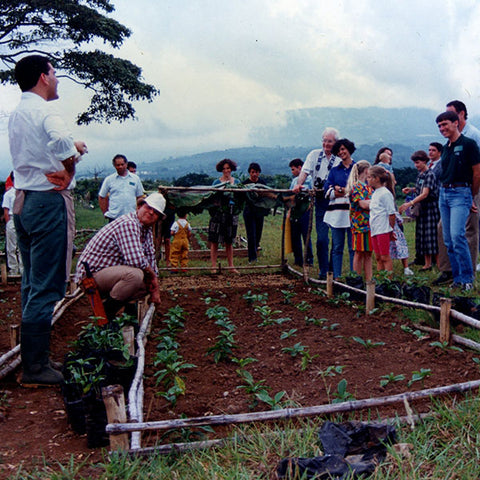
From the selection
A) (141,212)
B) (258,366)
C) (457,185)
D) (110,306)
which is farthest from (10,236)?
(457,185)

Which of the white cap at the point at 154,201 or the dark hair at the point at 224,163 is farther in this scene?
the dark hair at the point at 224,163

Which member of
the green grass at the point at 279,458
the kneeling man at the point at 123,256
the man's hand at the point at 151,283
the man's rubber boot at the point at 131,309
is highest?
the kneeling man at the point at 123,256

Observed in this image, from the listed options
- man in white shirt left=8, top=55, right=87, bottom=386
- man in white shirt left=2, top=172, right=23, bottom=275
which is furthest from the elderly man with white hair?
man in white shirt left=2, top=172, right=23, bottom=275

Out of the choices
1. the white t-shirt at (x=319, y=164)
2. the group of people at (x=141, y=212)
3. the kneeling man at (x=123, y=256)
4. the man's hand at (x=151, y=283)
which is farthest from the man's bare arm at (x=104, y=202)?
the man's hand at (x=151, y=283)

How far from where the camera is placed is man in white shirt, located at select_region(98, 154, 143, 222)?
764cm

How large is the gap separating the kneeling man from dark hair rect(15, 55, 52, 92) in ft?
4.36

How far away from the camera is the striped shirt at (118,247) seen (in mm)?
4355

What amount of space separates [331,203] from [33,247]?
3.95 m

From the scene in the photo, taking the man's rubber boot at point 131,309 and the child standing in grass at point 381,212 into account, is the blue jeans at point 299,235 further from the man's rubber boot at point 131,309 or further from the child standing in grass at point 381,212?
the man's rubber boot at point 131,309

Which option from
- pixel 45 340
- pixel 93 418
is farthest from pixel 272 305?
pixel 93 418

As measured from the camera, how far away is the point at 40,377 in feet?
11.4

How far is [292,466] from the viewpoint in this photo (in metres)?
2.18

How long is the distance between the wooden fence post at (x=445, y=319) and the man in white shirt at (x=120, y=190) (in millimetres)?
5064

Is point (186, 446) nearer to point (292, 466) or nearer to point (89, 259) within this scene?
point (292, 466)
